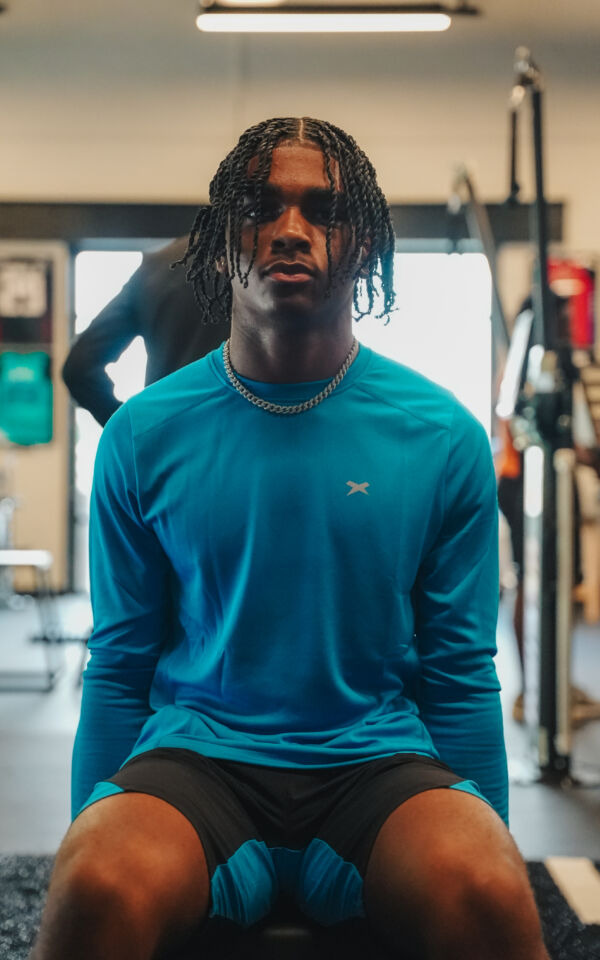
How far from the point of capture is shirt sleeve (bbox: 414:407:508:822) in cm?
108

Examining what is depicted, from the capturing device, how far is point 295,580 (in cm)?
105

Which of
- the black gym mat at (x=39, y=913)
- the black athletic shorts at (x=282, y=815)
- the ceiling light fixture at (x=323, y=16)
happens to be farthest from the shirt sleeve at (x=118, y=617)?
the ceiling light fixture at (x=323, y=16)

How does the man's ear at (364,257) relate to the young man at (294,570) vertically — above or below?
above

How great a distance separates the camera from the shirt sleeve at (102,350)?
196 cm

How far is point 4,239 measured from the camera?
6250mm

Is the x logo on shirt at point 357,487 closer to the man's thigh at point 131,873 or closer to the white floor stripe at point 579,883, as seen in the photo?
the man's thigh at point 131,873

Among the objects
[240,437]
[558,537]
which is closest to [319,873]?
[240,437]

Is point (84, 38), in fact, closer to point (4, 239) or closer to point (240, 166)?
point (4, 239)

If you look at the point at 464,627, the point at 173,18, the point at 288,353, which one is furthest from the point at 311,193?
the point at 173,18

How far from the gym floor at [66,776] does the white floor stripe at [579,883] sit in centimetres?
6

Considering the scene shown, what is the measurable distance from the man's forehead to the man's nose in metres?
0.04

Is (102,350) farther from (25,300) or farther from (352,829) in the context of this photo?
(25,300)

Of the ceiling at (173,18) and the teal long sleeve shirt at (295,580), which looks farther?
the ceiling at (173,18)

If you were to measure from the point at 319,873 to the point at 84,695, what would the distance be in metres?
0.34
